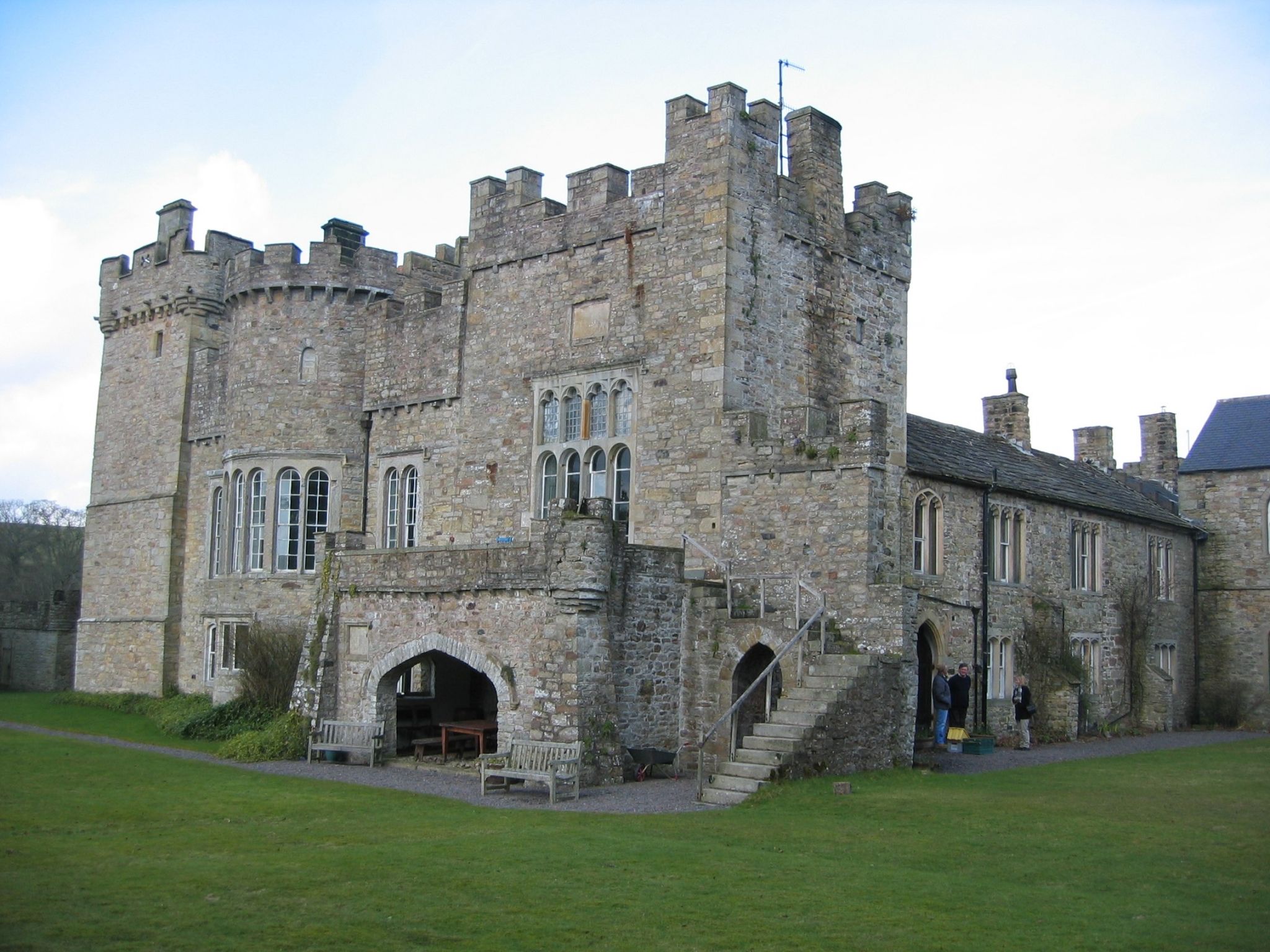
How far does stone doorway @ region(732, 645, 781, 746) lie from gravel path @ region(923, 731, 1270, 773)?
2881 millimetres

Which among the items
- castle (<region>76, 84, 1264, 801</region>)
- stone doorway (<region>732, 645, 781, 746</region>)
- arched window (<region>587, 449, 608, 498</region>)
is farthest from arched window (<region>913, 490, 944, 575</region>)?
arched window (<region>587, 449, 608, 498</region>)

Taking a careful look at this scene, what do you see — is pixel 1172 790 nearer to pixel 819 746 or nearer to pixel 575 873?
pixel 819 746

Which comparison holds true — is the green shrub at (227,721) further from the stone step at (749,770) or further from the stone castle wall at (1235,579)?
the stone castle wall at (1235,579)

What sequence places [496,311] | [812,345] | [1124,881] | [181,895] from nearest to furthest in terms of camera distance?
[181,895] < [1124,881] < [812,345] < [496,311]

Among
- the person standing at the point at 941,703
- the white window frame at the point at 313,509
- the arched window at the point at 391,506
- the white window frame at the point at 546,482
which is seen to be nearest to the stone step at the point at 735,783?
the person standing at the point at 941,703

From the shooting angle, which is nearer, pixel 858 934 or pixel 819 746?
pixel 858 934

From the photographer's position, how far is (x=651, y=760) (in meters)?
20.5

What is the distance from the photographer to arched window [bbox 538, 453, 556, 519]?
2486 cm

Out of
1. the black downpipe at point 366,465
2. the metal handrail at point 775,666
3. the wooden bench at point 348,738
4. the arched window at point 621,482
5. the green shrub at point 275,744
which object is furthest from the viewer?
the black downpipe at point 366,465

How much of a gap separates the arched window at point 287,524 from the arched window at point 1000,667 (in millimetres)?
15715

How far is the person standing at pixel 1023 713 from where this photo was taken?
2598 centimetres

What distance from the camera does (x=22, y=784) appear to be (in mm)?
18219

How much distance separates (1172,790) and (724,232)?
11.8m

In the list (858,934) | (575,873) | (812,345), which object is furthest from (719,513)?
(858,934)
